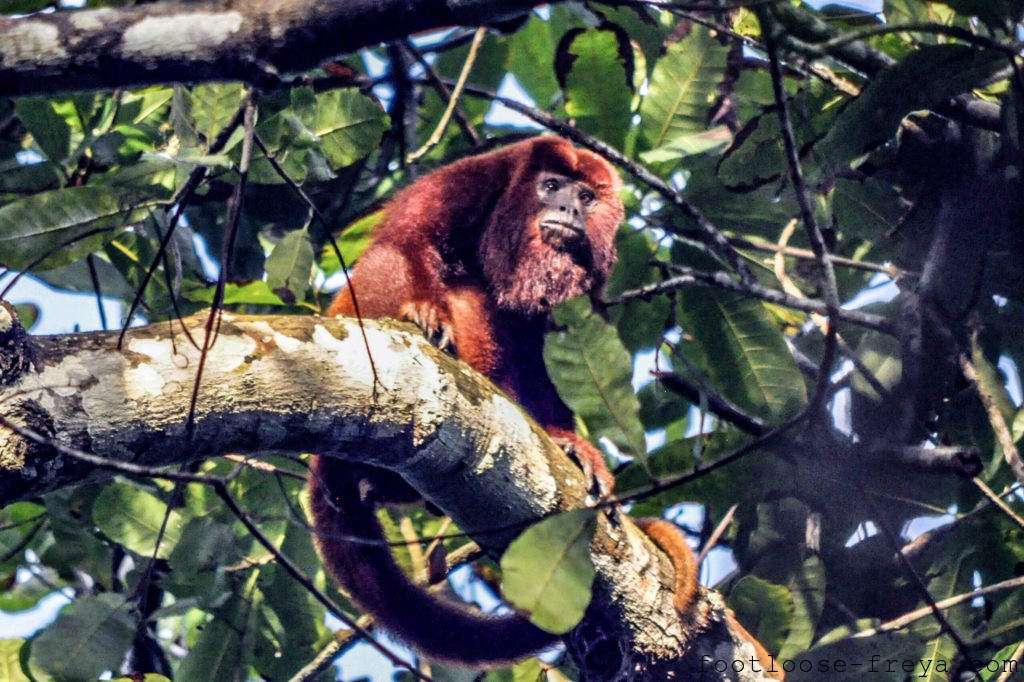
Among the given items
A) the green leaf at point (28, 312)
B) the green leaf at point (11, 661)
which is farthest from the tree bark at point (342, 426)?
the green leaf at point (28, 312)

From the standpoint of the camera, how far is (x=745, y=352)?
8.25 ft

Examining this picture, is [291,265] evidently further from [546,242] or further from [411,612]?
[546,242]

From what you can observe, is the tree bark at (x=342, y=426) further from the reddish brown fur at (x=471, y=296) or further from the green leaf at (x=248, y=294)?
the green leaf at (x=248, y=294)

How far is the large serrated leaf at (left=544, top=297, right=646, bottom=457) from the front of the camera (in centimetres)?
181

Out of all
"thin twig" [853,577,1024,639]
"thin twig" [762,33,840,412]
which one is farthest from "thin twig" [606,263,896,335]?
"thin twig" [853,577,1024,639]

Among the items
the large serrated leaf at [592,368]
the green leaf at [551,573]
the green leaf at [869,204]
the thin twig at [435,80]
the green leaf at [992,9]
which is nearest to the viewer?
the green leaf at [551,573]

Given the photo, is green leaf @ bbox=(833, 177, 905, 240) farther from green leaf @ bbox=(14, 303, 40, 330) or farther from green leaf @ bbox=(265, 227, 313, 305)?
green leaf @ bbox=(14, 303, 40, 330)

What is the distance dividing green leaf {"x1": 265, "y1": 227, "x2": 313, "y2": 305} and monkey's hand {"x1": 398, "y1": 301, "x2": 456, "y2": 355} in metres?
0.28

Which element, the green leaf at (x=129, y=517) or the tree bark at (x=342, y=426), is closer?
the tree bark at (x=342, y=426)

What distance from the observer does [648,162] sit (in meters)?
2.78

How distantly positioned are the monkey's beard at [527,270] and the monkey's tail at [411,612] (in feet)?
2.93

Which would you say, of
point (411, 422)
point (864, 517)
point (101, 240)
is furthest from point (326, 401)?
point (864, 517)

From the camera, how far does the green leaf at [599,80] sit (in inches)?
111

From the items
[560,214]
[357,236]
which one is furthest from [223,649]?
[560,214]
